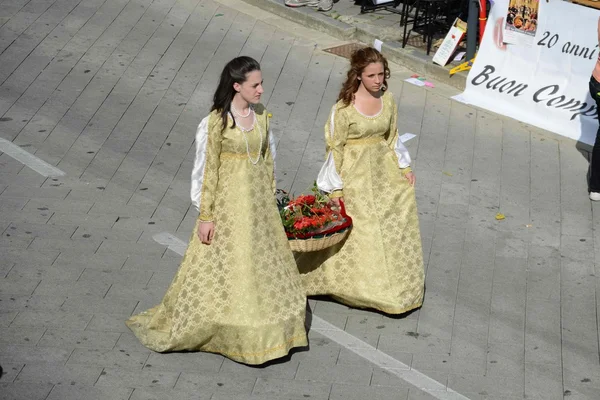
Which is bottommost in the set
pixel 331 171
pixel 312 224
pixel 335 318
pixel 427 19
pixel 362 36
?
pixel 362 36

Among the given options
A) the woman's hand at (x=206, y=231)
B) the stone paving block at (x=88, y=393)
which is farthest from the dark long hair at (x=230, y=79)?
the stone paving block at (x=88, y=393)

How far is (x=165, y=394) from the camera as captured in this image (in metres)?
6.75

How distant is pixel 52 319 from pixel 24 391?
2.85 feet

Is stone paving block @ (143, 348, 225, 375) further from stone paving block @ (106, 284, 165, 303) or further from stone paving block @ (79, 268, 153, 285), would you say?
stone paving block @ (79, 268, 153, 285)

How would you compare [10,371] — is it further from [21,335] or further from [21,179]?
[21,179]

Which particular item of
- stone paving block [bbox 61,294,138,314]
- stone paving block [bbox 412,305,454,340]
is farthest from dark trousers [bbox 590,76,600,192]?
stone paving block [bbox 61,294,138,314]

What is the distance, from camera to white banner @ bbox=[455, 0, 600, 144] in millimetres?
10625

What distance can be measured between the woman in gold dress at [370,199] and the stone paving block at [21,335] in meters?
2.09

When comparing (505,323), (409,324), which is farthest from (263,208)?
(505,323)

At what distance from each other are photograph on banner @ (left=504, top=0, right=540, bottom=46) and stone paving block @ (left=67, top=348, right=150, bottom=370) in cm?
590

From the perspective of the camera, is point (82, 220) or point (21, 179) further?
point (21, 179)

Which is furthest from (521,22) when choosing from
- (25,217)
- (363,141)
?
(25,217)

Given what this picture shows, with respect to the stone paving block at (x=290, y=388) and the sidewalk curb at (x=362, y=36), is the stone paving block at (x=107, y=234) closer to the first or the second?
the stone paving block at (x=290, y=388)

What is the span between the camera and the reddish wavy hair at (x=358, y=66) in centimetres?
725
